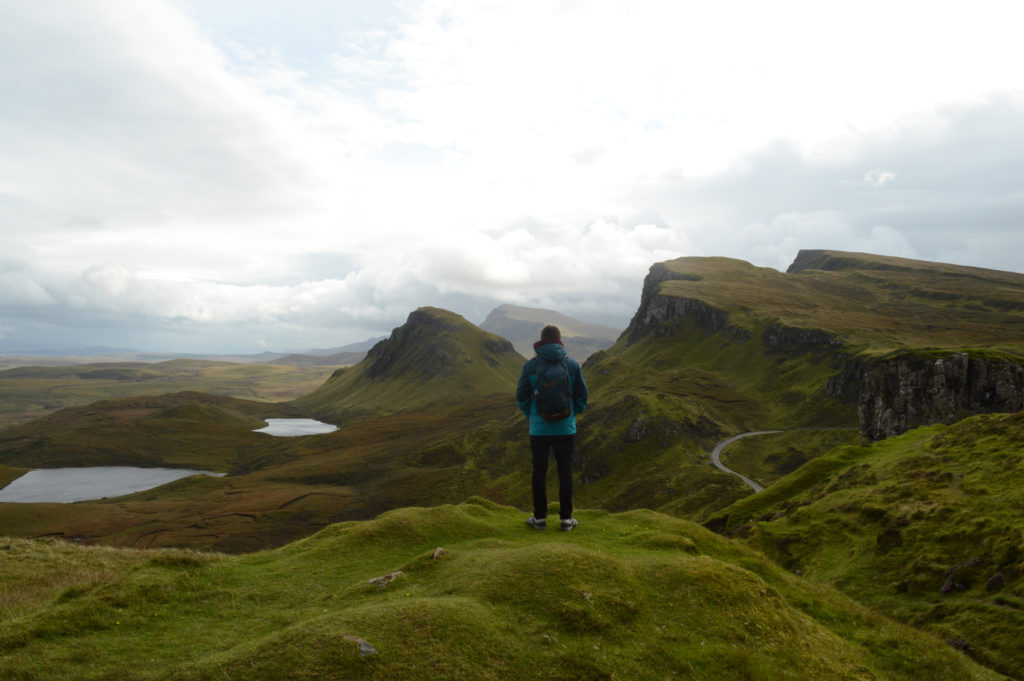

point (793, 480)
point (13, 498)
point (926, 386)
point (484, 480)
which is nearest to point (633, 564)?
point (793, 480)

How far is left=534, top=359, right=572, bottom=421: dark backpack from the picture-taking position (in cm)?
1916

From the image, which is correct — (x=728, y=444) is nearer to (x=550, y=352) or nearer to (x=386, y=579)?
(x=550, y=352)

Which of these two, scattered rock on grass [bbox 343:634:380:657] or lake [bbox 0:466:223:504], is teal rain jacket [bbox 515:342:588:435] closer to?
scattered rock on grass [bbox 343:634:380:657]

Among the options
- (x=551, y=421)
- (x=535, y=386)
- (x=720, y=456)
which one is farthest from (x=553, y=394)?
(x=720, y=456)

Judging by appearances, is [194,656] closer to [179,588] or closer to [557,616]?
[179,588]

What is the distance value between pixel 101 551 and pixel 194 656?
2493 cm

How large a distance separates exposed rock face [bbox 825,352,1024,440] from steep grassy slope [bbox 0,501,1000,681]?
94.4m

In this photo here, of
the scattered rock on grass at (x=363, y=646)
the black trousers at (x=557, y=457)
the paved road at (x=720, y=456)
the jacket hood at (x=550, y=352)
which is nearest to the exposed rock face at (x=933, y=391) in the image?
the paved road at (x=720, y=456)

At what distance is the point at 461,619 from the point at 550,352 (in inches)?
390

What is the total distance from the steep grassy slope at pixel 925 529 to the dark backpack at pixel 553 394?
16.7 m

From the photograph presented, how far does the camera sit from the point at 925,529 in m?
29.8

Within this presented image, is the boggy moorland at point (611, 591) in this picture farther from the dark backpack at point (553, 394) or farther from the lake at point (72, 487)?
the lake at point (72, 487)

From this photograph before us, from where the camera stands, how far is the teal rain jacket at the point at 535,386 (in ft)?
64.0

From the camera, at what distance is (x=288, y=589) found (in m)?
16.7
